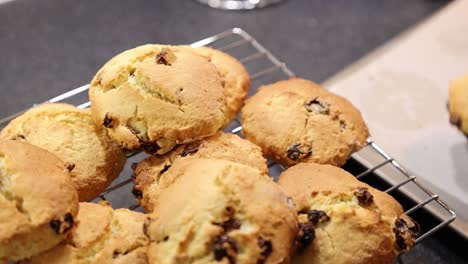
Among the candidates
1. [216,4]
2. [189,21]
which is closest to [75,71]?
[189,21]

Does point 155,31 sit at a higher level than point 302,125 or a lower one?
lower

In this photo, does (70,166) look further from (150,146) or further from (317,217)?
(317,217)

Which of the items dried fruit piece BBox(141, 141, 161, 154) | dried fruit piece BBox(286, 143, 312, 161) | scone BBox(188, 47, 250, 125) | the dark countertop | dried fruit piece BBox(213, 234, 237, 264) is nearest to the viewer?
dried fruit piece BBox(213, 234, 237, 264)

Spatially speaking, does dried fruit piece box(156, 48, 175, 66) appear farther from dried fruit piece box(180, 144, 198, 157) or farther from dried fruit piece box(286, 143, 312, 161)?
dried fruit piece box(286, 143, 312, 161)

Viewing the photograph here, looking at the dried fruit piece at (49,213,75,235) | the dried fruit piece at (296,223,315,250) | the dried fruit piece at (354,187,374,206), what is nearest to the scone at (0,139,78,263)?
the dried fruit piece at (49,213,75,235)

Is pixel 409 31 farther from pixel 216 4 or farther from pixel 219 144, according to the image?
pixel 219 144

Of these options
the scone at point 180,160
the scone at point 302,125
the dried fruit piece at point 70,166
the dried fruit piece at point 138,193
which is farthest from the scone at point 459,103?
the dried fruit piece at point 70,166

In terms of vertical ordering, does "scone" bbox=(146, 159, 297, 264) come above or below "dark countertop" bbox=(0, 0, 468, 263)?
above

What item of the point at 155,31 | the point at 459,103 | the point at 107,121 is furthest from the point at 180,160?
the point at 155,31
